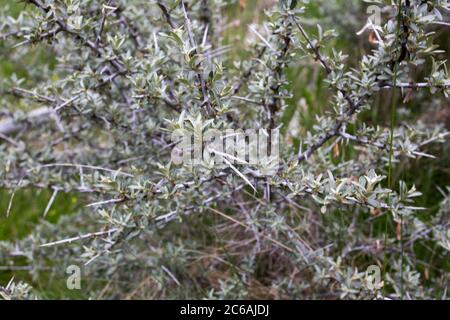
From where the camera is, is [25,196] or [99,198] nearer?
[99,198]

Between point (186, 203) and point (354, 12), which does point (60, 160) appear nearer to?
point (186, 203)

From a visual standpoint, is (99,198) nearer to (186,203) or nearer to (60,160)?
(186,203)

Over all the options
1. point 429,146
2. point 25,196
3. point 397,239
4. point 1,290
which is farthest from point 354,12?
point 1,290

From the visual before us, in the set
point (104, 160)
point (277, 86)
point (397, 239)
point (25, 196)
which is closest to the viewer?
point (277, 86)

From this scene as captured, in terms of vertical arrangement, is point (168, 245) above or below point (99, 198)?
below

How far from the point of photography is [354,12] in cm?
323

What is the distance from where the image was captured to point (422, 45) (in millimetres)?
1489

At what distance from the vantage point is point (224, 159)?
1.36m

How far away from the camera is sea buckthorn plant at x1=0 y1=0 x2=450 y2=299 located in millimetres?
1546

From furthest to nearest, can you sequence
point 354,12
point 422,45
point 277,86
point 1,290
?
point 354,12
point 277,86
point 1,290
point 422,45

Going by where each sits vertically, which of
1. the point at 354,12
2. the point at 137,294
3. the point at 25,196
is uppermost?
the point at 354,12

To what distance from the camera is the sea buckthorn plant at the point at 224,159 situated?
1546mm

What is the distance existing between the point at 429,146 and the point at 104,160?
142 centimetres

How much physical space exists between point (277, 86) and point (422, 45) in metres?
0.44
